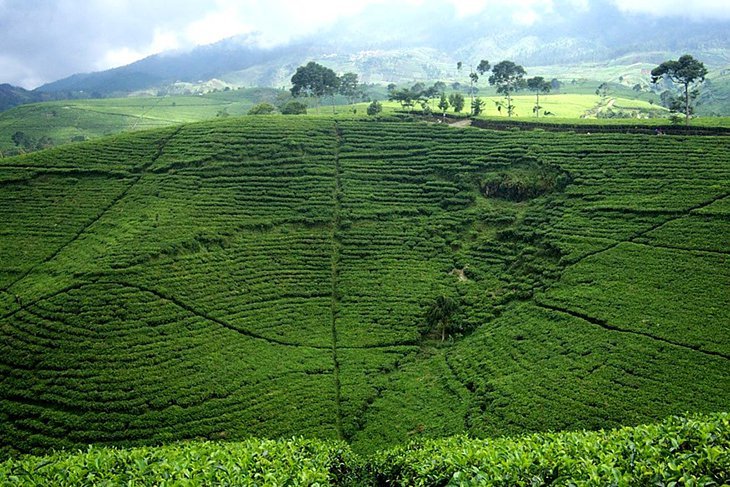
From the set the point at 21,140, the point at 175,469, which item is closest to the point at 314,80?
the point at 21,140

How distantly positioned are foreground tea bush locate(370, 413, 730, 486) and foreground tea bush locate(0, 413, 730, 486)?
0.03 meters

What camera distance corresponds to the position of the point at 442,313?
5097 centimetres

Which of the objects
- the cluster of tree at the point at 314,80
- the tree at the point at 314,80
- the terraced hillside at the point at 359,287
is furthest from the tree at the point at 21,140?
the terraced hillside at the point at 359,287

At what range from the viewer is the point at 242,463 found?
56.4 ft

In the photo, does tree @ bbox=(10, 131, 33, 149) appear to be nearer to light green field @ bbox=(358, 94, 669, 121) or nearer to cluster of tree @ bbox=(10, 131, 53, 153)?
cluster of tree @ bbox=(10, 131, 53, 153)

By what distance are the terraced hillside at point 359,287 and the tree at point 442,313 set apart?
3.44ft

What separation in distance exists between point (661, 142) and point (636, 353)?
3919 cm

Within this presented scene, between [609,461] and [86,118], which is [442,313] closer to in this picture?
[609,461]

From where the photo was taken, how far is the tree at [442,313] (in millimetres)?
50625

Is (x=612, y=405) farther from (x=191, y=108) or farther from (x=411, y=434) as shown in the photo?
(x=191, y=108)

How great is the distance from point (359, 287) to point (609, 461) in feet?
137

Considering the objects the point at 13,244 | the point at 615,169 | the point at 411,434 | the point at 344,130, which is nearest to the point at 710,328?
the point at 411,434

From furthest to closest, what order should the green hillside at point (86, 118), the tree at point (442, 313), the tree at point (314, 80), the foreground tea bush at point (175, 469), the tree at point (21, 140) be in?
the green hillside at point (86, 118) → the tree at point (21, 140) → the tree at point (314, 80) → the tree at point (442, 313) → the foreground tea bush at point (175, 469)

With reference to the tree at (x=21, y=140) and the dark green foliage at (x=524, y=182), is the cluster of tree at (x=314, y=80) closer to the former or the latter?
the dark green foliage at (x=524, y=182)
